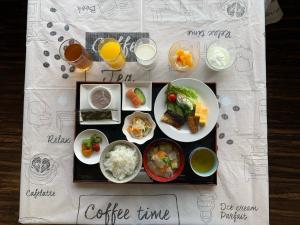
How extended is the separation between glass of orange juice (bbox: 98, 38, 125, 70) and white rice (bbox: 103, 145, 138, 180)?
365 millimetres

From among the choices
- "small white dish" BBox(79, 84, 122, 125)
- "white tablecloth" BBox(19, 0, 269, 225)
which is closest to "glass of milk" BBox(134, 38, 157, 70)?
"white tablecloth" BBox(19, 0, 269, 225)

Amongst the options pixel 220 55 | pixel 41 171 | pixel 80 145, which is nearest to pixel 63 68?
pixel 80 145

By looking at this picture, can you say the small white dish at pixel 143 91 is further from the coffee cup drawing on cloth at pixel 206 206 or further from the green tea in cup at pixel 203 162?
the coffee cup drawing on cloth at pixel 206 206

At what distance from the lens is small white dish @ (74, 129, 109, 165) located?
4.31 feet

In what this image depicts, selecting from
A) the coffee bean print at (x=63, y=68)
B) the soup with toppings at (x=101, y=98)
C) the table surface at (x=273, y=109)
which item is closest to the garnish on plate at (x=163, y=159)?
the soup with toppings at (x=101, y=98)

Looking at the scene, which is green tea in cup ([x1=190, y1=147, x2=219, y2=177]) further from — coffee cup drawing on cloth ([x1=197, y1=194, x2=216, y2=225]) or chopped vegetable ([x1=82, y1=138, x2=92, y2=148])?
chopped vegetable ([x1=82, y1=138, x2=92, y2=148])

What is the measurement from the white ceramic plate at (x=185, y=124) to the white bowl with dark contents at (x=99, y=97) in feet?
0.67

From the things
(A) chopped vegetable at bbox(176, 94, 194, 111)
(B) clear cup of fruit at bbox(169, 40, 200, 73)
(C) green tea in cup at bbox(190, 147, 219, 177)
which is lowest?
(C) green tea in cup at bbox(190, 147, 219, 177)

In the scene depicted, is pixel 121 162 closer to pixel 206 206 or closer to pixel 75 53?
pixel 206 206

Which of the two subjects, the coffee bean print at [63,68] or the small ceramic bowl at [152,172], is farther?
the coffee bean print at [63,68]

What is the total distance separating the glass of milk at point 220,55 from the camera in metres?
1.36

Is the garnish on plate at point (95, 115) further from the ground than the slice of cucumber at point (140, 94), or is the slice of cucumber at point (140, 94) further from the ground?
the slice of cucumber at point (140, 94)

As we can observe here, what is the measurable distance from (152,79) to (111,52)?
0.21 metres

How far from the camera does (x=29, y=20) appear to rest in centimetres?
144
